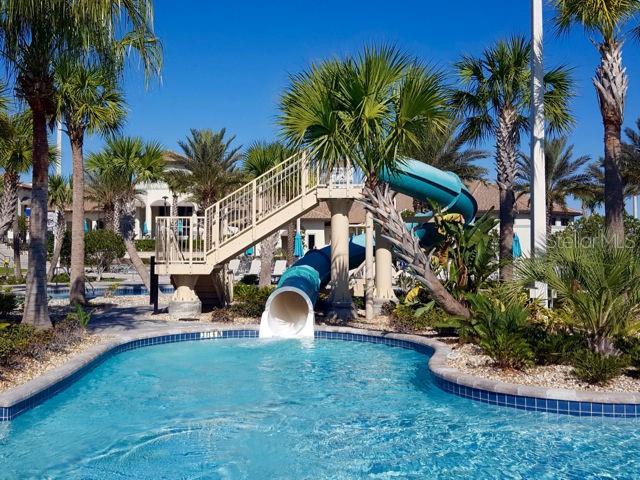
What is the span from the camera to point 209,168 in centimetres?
2736

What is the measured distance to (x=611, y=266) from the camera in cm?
823

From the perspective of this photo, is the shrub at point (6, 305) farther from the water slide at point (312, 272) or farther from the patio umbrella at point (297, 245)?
the patio umbrella at point (297, 245)

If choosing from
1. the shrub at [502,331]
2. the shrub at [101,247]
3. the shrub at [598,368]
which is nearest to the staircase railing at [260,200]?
the shrub at [502,331]

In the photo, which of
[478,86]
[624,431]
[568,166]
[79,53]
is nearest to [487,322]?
[624,431]

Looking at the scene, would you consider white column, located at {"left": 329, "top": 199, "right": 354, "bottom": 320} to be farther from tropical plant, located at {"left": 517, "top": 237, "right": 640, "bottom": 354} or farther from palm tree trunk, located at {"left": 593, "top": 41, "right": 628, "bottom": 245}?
tropical plant, located at {"left": 517, "top": 237, "right": 640, "bottom": 354}

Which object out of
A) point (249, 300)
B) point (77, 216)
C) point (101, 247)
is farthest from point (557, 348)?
point (101, 247)

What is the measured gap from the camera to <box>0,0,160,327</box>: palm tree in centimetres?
951

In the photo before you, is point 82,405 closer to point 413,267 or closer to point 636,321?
point 413,267

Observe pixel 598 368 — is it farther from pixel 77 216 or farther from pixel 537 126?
pixel 77 216

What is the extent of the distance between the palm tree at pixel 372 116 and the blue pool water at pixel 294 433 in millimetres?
3192

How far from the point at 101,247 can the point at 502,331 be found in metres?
24.6

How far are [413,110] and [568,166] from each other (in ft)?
83.5

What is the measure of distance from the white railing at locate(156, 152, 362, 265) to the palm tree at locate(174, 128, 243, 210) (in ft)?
39.0

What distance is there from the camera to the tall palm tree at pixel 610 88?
12703mm
